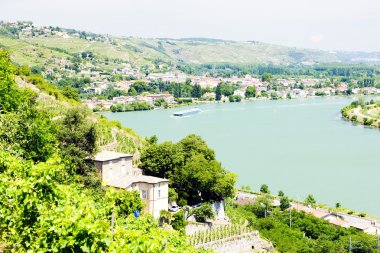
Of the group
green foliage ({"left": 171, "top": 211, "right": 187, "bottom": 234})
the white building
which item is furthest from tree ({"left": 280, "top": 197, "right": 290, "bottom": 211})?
the white building

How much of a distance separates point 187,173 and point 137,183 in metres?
1.28

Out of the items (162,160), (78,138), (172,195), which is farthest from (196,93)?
(78,138)

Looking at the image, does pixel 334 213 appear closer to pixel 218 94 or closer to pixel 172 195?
pixel 172 195

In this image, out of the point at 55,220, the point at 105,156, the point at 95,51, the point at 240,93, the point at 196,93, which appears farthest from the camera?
the point at 95,51

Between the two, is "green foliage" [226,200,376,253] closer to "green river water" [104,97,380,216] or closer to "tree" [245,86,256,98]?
"green river water" [104,97,380,216]

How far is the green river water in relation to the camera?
15.4 meters

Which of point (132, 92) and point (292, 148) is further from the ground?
point (132, 92)

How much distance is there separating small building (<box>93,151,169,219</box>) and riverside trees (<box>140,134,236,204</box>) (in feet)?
2.83

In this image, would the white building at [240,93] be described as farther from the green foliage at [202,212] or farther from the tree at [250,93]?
the green foliage at [202,212]

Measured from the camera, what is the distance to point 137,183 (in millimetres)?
8539

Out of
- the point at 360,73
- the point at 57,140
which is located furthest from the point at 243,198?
the point at 360,73

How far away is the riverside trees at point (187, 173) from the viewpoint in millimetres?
9539

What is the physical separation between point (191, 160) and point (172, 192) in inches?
43.1

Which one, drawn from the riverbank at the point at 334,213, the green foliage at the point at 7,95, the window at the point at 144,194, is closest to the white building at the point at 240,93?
the riverbank at the point at 334,213
